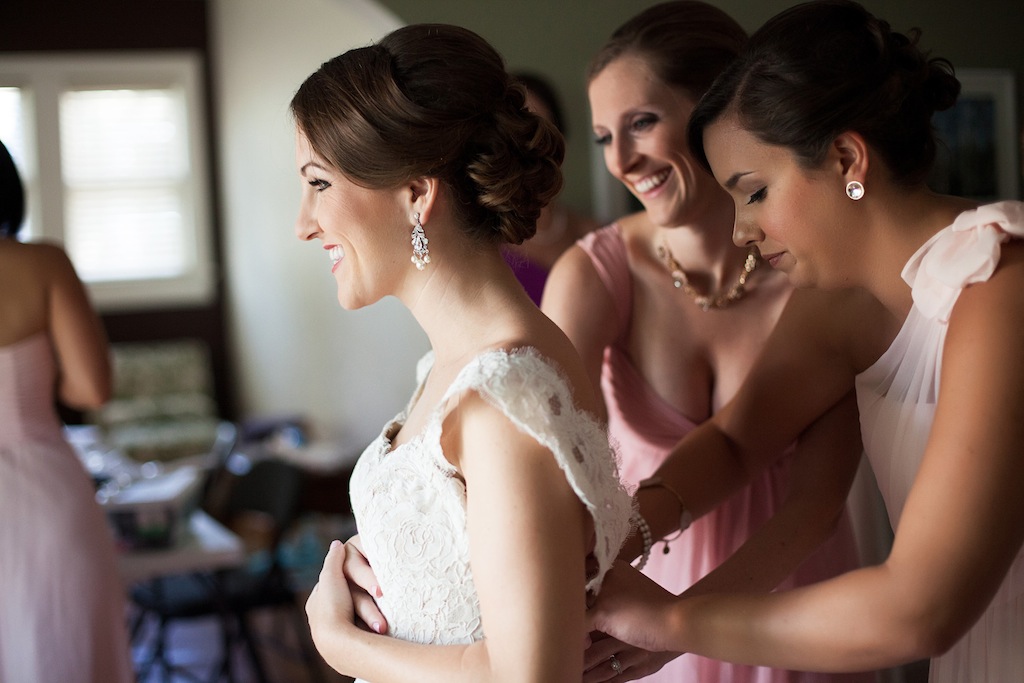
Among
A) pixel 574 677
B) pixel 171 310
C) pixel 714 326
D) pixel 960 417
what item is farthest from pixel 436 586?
Result: pixel 171 310

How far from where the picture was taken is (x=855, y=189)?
126 centimetres

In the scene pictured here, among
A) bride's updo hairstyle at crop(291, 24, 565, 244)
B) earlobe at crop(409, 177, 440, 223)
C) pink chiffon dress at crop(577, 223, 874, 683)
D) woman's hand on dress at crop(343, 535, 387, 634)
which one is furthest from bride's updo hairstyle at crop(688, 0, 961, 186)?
woman's hand on dress at crop(343, 535, 387, 634)

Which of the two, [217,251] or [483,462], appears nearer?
[483,462]

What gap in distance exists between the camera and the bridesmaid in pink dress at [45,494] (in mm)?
2639

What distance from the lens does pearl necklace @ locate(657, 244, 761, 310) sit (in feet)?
5.94

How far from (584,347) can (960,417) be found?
0.83m

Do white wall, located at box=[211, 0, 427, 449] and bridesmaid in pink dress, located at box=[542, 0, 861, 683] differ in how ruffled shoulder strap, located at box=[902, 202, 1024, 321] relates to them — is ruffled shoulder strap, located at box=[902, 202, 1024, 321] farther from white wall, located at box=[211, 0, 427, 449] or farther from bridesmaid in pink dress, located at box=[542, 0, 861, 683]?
white wall, located at box=[211, 0, 427, 449]

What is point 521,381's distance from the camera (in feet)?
3.85

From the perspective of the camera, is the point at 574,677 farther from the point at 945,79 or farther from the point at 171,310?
the point at 171,310

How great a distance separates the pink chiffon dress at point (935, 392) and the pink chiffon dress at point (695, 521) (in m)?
0.37

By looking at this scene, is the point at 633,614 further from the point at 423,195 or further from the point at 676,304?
the point at 676,304

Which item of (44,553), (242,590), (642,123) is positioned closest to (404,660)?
(642,123)

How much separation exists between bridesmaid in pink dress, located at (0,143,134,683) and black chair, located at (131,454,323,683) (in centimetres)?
107

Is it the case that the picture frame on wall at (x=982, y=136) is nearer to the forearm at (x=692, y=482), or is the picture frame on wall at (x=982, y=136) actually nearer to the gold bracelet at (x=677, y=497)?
the forearm at (x=692, y=482)
